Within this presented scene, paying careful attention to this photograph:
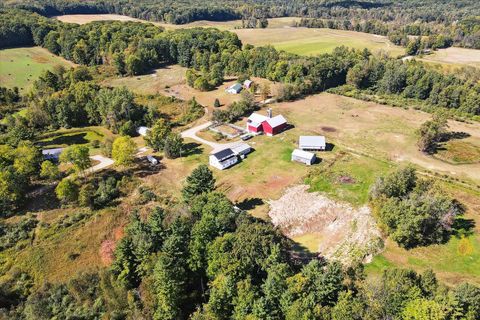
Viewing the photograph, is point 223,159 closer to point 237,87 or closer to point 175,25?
point 237,87

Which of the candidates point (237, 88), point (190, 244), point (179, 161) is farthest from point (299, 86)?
point (190, 244)

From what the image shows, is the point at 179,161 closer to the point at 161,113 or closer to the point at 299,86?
the point at 161,113

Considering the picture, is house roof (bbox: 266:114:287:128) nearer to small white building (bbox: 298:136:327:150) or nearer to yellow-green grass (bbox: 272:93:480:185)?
yellow-green grass (bbox: 272:93:480:185)

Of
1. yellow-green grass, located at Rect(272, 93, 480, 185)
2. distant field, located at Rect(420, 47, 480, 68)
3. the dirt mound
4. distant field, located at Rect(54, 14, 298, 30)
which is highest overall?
distant field, located at Rect(54, 14, 298, 30)

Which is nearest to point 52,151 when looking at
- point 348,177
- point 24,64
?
A: point 348,177

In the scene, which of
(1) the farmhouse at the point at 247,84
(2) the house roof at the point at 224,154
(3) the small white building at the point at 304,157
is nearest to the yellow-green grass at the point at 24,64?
(1) the farmhouse at the point at 247,84

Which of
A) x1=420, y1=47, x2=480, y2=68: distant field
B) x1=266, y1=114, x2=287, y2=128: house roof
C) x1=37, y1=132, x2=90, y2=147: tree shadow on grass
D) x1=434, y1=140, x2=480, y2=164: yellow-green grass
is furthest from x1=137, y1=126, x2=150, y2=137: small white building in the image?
x1=420, y1=47, x2=480, y2=68: distant field

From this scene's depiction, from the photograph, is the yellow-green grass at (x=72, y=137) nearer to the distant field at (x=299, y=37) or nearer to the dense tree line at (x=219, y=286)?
the dense tree line at (x=219, y=286)
